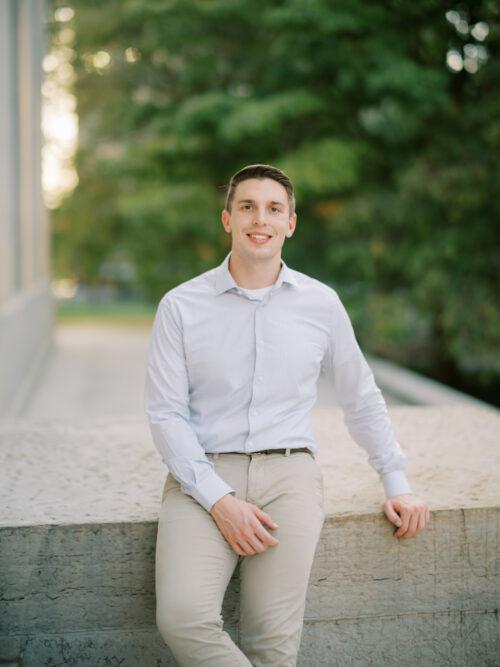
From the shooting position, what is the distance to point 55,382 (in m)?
11.0

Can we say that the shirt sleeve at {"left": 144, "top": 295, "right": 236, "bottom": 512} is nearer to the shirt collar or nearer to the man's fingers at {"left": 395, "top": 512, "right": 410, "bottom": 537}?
the shirt collar

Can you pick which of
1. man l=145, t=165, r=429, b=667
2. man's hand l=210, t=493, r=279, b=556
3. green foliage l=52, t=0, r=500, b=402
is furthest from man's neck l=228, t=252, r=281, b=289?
green foliage l=52, t=0, r=500, b=402

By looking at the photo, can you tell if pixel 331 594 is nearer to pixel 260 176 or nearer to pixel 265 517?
pixel 265 517

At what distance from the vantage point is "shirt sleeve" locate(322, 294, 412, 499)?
2.77 m

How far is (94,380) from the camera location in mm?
10953

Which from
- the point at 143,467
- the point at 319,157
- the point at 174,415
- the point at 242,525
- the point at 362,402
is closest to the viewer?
the point at 242,525

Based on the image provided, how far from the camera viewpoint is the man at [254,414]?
94.6 inches

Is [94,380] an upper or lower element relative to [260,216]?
lower

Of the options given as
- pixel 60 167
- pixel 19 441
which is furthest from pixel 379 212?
pixel 60 167

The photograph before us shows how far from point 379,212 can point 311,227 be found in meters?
2.09

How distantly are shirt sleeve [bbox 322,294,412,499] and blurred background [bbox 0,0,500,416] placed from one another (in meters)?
6.31

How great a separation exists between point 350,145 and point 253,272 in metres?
10.9

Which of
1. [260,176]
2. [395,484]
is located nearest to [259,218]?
[260,176]

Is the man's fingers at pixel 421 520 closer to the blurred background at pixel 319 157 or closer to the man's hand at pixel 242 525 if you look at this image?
the man's hand at pixel 242 525
